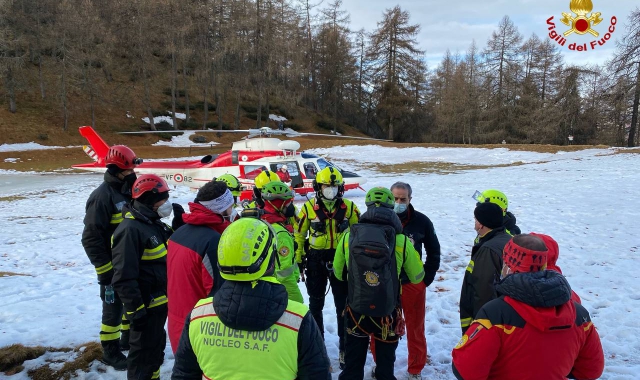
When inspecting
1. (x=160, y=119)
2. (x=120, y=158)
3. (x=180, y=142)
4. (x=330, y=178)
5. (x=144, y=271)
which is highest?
(x=160, y=119)

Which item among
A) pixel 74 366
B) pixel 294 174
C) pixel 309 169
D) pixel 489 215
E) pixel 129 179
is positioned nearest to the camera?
pixel 489 215

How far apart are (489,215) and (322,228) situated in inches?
63.1

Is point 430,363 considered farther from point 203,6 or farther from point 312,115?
point 312,115

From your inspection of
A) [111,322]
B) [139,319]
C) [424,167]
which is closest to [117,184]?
[111,322]

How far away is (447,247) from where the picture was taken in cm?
755

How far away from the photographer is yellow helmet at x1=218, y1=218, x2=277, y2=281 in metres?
1.54

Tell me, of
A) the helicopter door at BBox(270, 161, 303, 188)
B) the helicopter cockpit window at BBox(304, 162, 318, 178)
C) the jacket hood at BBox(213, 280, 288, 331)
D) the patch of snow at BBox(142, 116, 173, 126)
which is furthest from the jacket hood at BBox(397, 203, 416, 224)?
the patch of snow at BBox(142, 116, 173, 126)

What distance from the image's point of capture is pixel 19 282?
574cm

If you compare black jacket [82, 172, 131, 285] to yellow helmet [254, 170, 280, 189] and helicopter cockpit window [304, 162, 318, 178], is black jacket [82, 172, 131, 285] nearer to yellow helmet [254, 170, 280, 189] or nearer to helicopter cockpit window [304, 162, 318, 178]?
yellow helmet [254, 170, 280, 189]

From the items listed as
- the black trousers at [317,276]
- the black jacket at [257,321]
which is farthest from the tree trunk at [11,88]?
the black jacket at [257,321]

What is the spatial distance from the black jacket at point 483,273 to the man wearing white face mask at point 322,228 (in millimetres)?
1315

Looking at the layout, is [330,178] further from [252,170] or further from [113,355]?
[252,170]

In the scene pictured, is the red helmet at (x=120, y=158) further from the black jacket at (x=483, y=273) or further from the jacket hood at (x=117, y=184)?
the black jacket at (x=483, y=273)

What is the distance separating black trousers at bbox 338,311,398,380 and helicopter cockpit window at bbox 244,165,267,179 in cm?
977
